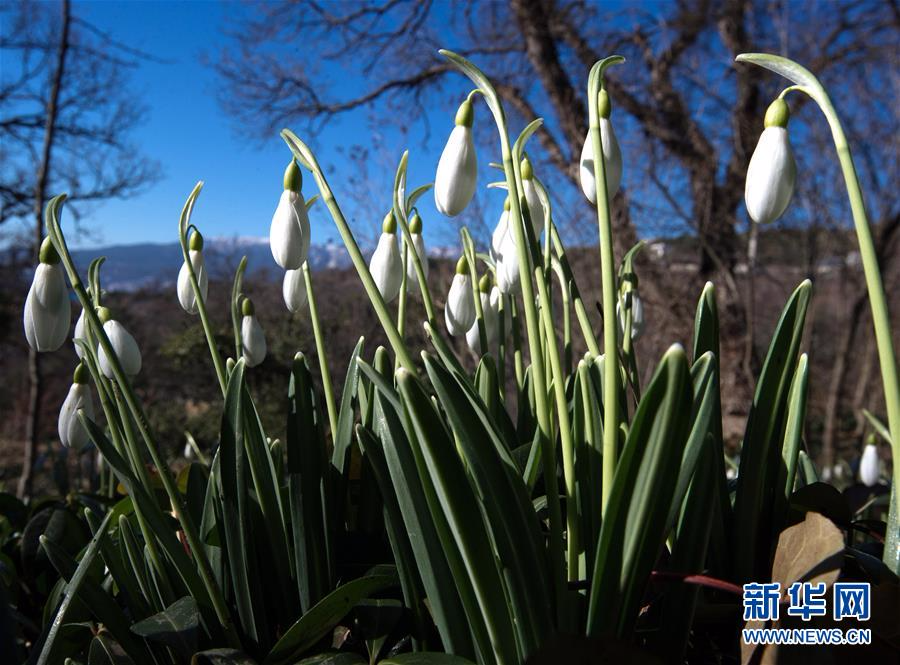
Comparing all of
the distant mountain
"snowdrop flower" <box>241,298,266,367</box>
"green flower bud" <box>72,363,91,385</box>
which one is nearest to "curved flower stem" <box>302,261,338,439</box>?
"snowdrop flower" <box>241,298,266,367</box>

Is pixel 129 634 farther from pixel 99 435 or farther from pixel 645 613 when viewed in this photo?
pixel 645 613

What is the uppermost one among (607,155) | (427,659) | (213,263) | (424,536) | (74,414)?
(213,263)

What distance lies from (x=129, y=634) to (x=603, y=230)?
2.50ft

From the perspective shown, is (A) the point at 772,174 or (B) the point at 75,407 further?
(B) the point at 75,407

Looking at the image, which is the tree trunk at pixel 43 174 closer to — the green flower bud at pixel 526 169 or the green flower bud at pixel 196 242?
the green flower bud at pixel 196 242

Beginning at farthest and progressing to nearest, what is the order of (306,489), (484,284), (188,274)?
(484,284), (188,274), (306,489)

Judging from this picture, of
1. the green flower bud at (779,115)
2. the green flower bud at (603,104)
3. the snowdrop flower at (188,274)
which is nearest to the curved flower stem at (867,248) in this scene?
the green flower bud at (779,115)

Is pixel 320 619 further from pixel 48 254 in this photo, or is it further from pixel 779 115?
pixel 779 115

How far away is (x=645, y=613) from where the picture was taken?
2.60ft

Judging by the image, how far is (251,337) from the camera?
1.16 m

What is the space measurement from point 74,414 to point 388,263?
0.56 meters

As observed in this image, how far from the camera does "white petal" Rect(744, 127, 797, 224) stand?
2.26ft

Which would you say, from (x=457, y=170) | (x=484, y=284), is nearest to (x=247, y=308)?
(x=484, y=284)

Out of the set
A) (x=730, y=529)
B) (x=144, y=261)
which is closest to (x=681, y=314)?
(x=730, y=529)
